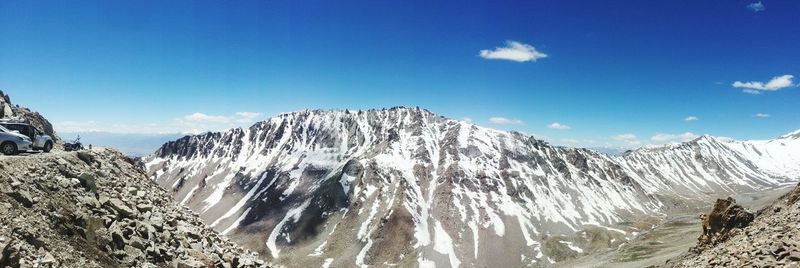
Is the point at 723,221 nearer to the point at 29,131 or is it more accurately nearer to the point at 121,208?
the point at 121,208

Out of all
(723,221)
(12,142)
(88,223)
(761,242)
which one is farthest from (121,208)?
(723,221)

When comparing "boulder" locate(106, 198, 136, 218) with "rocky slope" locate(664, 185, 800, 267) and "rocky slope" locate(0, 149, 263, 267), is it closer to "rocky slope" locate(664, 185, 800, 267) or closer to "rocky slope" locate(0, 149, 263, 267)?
"rocky slope" locate(0, 149, 263, 267)

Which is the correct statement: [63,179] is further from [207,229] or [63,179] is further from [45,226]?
[207,229]

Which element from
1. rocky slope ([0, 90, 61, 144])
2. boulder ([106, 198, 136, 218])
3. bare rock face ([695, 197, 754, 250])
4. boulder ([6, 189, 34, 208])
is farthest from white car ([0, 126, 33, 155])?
bare rock face ([695, 197, 754, 250])

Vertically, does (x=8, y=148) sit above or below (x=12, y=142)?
below

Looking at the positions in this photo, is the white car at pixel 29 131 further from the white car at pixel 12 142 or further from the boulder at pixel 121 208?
the boulder at pixel 121 208

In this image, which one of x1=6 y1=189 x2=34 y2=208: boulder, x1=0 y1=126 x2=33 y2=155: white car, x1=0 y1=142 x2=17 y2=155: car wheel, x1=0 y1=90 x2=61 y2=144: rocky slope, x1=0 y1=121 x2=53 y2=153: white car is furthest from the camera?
x1=0 y1=90 x2=61 y2=144: rocky slope

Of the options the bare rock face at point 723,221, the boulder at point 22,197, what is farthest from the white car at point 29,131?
the bare rock face at point 723,221
